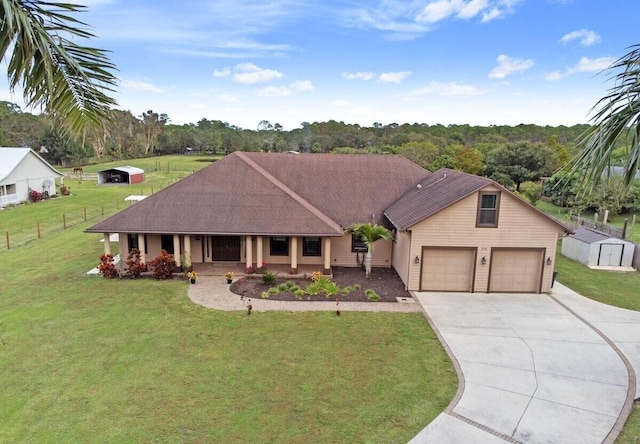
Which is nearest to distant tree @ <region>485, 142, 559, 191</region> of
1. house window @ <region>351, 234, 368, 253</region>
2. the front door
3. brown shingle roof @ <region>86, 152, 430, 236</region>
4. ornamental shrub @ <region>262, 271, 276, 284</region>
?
brown shingle roof @ <region>86, 152, 430, 236</region>

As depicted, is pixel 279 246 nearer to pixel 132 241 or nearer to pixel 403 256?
pixel 403 256

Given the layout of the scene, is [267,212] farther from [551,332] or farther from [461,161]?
[461,161]

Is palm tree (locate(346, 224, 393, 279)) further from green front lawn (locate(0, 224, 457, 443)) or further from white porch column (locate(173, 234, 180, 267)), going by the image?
white porch column (locate(173, 234, 180, 267))

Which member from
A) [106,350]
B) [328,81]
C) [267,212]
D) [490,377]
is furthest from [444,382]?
[328,81]

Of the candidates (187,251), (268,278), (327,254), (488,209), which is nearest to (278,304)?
(268,278)

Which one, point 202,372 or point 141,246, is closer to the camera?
point 202,372

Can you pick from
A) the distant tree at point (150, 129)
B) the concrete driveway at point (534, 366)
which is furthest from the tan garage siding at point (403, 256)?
the distant tree at point (150, 129)

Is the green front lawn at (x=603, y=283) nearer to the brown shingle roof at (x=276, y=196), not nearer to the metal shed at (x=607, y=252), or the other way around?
the metal shed at (x=607, y=252)

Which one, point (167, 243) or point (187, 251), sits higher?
point (167, 243)
